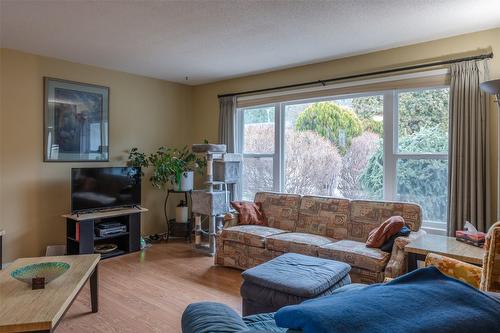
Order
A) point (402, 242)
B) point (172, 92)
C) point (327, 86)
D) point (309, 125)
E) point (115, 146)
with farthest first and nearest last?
point (172, 92) → point (115, 146) → point (309, 125) → point (327, 86) → point (402, 242)

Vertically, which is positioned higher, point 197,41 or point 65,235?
point 197,41

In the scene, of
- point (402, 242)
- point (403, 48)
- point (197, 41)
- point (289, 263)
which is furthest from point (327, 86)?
point (289, 263)

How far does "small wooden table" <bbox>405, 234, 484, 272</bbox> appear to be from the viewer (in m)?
2.27

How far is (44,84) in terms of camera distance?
406cm

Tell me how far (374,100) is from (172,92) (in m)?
3.25

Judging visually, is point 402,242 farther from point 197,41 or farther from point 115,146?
point 115,146

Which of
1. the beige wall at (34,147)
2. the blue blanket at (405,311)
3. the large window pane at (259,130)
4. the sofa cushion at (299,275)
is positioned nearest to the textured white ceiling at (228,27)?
the beige wall at (34,147)

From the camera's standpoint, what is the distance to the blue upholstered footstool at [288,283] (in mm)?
2125

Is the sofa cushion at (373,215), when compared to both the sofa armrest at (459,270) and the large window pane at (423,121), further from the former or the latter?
the sofa armrest at (459,270)

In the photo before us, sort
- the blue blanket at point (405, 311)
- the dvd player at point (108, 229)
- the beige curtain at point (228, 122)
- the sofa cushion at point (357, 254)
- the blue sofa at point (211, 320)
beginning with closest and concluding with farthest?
1. the blue blanket at point (405, 311)
2. the blue sofa at point (211, 320)
3. the sofa cushion at point (357, 254)
4. the dvd player at point (108, 229)
5. the beige curtain at point (228, 122)

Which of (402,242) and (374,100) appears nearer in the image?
(402,242)

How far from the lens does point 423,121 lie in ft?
11.7

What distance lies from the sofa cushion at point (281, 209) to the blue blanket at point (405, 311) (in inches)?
121

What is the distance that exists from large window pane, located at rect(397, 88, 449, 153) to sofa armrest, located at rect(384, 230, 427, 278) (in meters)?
1.20
